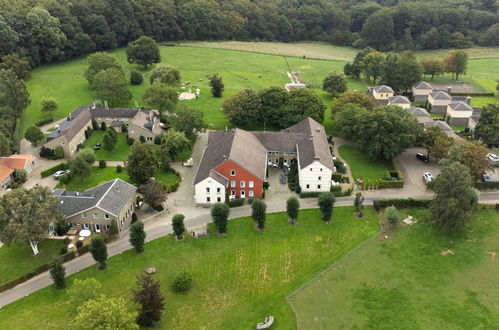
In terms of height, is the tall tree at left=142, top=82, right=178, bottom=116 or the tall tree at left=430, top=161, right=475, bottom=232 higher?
the tall tree at left=142, top=82, right=178, bottom=116

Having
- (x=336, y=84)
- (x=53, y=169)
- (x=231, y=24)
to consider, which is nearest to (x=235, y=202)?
(x=53, y=169)

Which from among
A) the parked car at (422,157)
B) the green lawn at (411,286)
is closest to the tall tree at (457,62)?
the parked car at (422,157)

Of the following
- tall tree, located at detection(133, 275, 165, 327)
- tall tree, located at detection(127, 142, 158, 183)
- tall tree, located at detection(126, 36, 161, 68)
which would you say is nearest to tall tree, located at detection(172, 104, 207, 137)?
tall tree, located at detection(127, 142, 158, 183)

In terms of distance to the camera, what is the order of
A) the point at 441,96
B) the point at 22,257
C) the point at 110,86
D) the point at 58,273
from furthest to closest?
the point at 441,96 → the point at 110,86 → the point at 22,257 → the point at 58,273

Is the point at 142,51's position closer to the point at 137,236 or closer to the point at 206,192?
the point at 206,192

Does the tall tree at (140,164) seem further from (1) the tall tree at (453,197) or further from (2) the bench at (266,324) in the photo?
(1) the tall tree at (453,197)

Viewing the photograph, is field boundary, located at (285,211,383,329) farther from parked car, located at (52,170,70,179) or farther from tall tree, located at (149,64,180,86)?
tall tree, located at (149,64,180,86)
